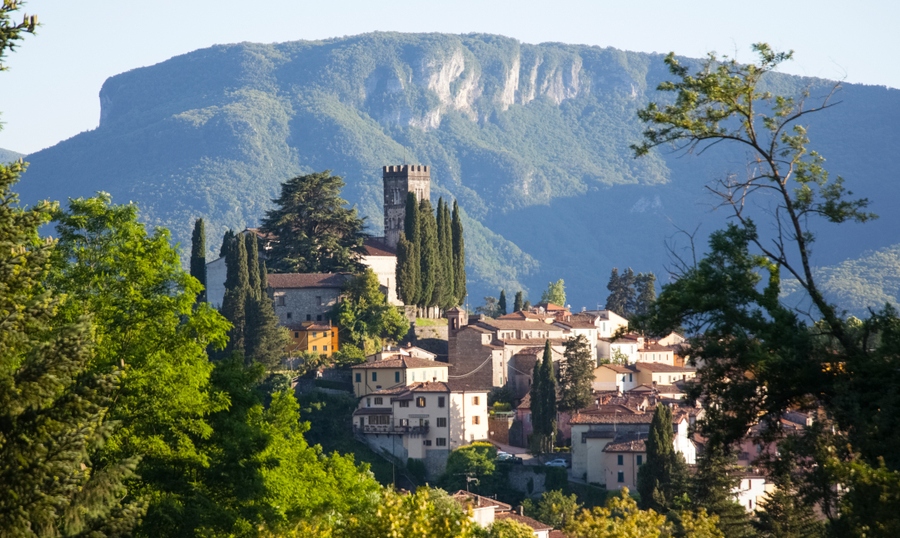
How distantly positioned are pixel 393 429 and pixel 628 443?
514 inches

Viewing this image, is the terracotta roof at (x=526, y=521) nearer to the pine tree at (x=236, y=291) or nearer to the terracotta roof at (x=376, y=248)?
the pine tree at (x=236, y=291)

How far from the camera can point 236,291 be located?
83.2 meters

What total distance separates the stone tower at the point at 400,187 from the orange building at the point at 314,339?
2044cm

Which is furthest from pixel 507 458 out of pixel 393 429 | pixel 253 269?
pixel 253 269

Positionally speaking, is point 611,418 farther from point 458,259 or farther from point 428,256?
point 458,259

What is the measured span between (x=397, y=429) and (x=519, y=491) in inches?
320

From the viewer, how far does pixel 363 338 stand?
89.6m

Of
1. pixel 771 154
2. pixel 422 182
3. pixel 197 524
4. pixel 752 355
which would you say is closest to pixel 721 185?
pixel 771 154

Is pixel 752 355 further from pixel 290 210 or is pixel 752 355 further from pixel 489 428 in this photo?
pixel 290 210

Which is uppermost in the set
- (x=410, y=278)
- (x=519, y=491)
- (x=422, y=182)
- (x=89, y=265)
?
(x=422, y=182)

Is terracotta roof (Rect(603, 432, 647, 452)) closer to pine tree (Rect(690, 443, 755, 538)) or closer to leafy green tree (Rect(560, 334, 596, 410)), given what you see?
leafy green tree (Rect(560, 334, 596, 410))

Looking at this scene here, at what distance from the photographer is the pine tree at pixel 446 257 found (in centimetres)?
9444

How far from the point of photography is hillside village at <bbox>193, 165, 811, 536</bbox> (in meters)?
77.3

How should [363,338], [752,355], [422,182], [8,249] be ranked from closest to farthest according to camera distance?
[8,249], [752,355], [363,338], [422,182]
